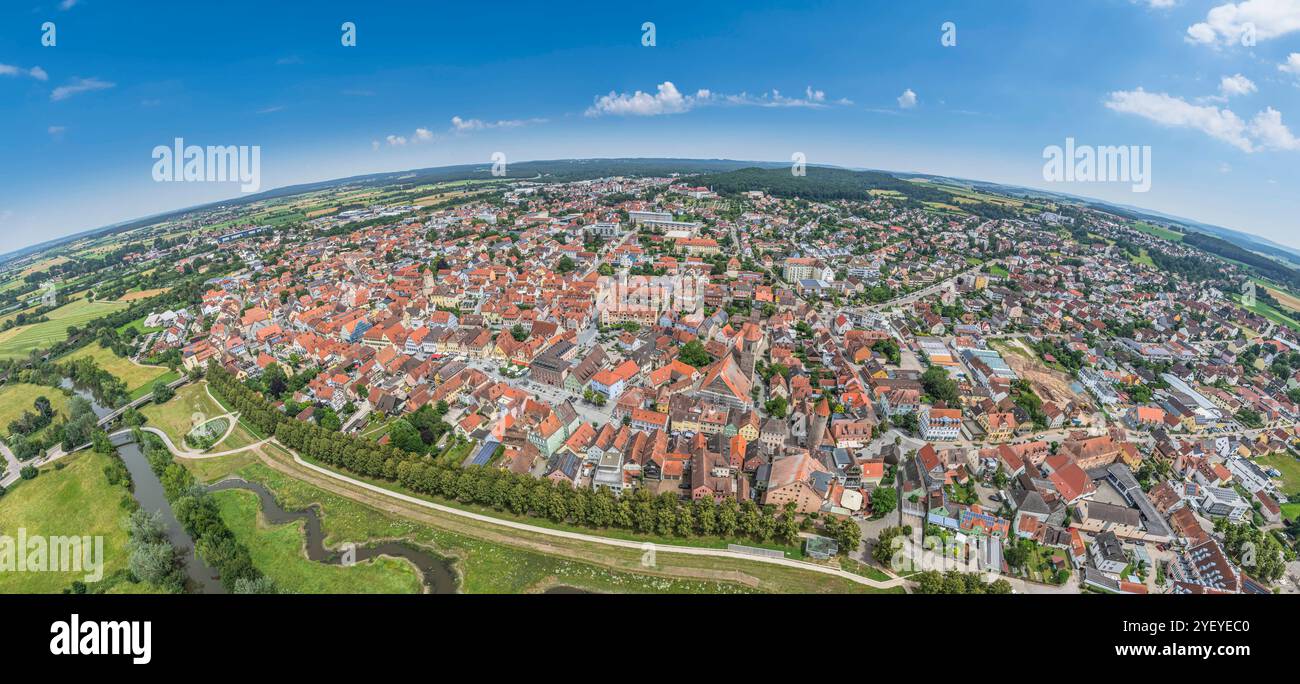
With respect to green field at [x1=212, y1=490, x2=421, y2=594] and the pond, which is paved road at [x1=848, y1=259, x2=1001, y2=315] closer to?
the pond

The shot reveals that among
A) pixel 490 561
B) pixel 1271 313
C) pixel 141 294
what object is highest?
pixel 141 294

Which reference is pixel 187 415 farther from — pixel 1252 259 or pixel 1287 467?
pixel 1252 259

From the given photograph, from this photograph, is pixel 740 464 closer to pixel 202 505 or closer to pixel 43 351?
pixel 202 505

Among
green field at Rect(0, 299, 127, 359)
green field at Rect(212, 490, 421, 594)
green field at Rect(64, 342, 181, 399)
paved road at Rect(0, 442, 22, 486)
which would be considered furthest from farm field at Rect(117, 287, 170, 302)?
green field at Rect(212, 490, 421, 594)

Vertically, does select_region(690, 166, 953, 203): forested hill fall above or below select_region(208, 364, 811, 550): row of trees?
above

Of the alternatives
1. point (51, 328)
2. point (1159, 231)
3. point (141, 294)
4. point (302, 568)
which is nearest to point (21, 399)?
point (51, 328)

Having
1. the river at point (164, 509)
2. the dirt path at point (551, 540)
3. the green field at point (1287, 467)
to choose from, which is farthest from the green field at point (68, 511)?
the green field at point (1287, 467)
